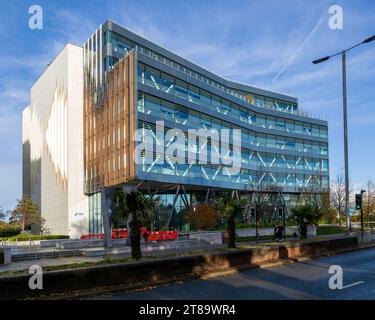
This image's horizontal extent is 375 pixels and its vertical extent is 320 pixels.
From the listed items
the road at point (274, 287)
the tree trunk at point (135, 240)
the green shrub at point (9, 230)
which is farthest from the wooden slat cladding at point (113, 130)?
the road at point (274, 287)

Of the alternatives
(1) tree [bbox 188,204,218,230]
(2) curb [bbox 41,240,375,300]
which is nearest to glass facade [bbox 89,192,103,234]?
(1) tree [bbox 188,204,218,230]

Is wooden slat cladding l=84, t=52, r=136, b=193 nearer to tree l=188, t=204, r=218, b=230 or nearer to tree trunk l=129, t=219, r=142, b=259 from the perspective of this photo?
tree l=188, t=204, r=218, b=230

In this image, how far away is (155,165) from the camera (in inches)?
1885

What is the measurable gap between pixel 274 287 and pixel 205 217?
1511 inches

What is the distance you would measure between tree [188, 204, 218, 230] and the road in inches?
1329

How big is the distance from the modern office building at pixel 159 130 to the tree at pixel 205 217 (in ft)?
12.1

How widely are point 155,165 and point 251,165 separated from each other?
92.1ft

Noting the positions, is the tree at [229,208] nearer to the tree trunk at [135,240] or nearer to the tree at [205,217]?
the tree trunk at [135,240]

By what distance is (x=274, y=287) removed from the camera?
12711mm

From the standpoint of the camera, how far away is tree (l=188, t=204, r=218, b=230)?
51.0 metres

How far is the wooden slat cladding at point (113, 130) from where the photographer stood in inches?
1843

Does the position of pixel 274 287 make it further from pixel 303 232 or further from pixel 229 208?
pixel 303 232

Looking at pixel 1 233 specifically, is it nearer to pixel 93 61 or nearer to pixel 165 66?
pixel 93 61
